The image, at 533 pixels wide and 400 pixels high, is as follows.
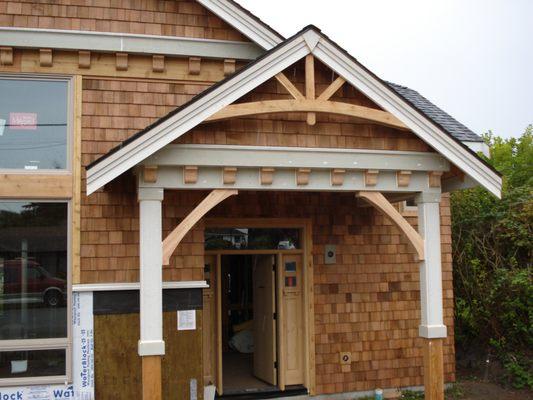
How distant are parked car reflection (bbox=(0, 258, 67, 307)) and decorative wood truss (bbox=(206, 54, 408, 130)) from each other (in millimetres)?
2824

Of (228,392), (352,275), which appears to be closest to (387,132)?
(352,275)

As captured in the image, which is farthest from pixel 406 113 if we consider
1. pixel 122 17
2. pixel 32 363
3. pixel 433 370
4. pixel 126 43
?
pixel 32 363

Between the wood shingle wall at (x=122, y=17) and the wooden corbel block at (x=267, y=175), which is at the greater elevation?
the wood shingle wall at (x=122, y=17)

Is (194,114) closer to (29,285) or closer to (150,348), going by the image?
(150,348)

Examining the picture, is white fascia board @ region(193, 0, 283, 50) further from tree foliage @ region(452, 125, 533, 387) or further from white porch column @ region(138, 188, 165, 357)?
tree foliage @ region(452, 125, 533, 387)

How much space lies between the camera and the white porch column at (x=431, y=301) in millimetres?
Result: 7375

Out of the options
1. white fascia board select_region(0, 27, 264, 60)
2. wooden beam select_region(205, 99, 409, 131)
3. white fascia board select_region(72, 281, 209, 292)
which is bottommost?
white fascia board select_region(72, 281, 209, 292)

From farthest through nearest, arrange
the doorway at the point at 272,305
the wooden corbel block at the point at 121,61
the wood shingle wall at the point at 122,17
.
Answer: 1. the doorway at the point at 272,305
2. the wooden corbel block at the point at 121,61
3. the wood shingle wall at the point at 122,17

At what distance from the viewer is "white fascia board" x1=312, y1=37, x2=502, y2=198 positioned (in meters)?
7.01

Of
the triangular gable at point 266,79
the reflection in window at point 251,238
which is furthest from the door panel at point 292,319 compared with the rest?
the triangular gable at point 266,79

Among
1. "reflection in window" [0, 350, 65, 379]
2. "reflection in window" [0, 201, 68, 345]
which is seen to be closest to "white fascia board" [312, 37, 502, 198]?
"reflection in window" [0, 201, 68, 345]

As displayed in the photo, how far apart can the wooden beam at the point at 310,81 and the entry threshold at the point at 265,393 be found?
13.9 ft

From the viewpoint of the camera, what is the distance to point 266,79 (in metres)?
6.81

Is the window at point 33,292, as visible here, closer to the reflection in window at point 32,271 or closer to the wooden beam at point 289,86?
the reflection in window at point 32,271
